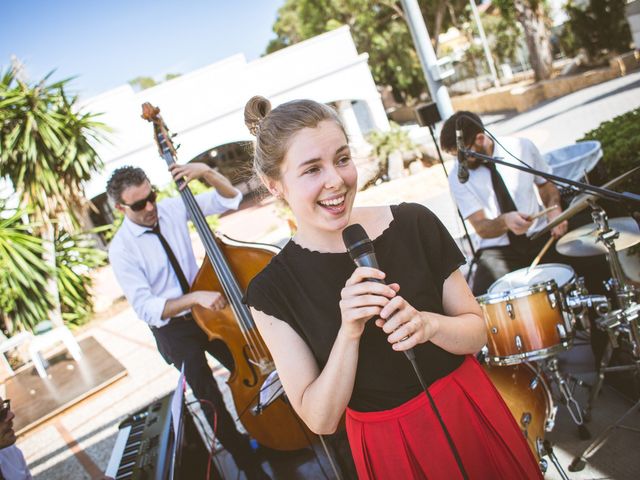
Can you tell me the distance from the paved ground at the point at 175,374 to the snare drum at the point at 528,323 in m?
0.71

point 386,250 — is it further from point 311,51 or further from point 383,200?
point 311,51

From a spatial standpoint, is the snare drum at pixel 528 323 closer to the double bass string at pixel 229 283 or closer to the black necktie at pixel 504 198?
the black necktie at pixel 504 198

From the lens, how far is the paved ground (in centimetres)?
287

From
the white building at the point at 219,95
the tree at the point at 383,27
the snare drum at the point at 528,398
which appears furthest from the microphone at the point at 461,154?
the tree at the point at 383,27

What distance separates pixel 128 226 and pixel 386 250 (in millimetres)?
2513

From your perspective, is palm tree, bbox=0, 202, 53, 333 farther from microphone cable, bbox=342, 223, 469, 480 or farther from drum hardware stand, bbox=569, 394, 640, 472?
microphone cable, bbox=342, 223, 469, 480

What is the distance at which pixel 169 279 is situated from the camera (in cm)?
349

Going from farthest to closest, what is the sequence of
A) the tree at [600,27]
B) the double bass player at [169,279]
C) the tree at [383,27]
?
the tree at [383,27] < the tree at [600,27] < the double bass player at [169,279]

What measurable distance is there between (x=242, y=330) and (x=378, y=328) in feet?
5.59

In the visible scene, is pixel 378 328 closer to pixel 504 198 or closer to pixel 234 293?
pixel 234 293

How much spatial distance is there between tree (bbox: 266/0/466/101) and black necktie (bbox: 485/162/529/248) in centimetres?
2488

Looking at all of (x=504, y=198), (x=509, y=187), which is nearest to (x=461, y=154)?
(x=504, y=198)

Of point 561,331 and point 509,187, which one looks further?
point 509,187

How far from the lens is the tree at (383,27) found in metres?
27.3
